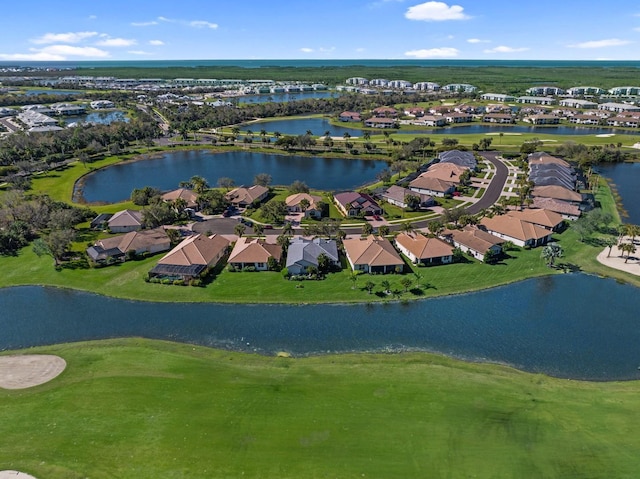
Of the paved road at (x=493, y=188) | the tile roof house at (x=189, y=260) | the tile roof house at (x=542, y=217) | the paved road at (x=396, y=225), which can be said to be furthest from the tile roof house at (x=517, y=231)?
the tile roof house at (x=189, y=260)

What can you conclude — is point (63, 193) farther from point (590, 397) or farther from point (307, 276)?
point (590, 397)

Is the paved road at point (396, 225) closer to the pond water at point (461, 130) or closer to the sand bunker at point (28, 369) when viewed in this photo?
the sand bunker at point (28, 369)

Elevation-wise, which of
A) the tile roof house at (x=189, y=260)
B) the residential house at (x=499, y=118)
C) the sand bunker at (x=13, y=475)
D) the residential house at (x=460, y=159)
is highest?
the residential house at (x=499, y=118)

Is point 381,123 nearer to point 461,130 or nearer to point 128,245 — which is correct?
point 461,130

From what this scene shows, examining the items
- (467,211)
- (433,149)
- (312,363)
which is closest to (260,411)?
(312,363)

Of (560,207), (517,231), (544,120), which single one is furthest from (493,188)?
(544,120)
